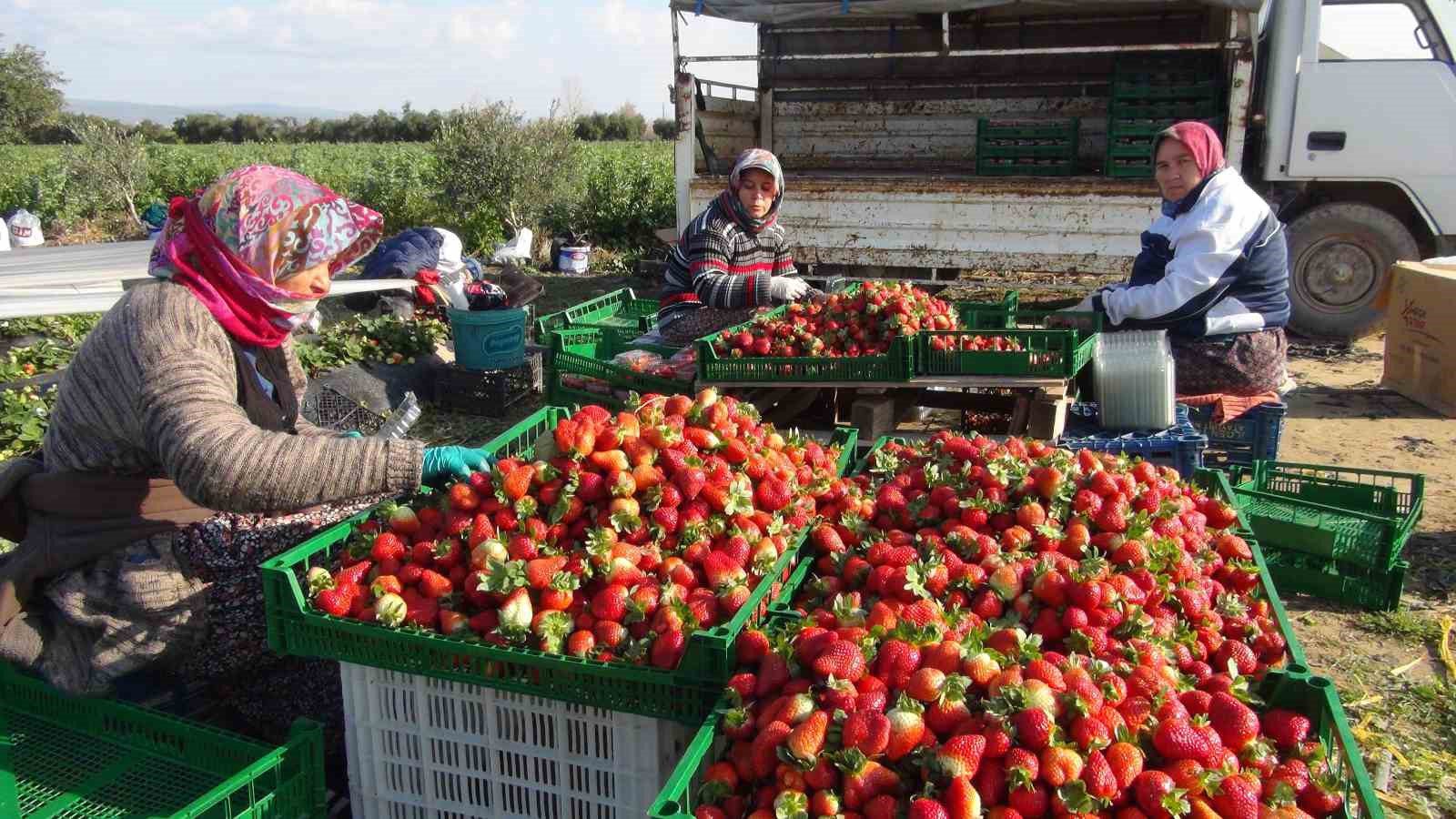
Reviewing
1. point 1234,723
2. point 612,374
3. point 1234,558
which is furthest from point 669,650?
point 612,374

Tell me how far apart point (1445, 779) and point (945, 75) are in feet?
29.3

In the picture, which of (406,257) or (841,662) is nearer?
(841,662)

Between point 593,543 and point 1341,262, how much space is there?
25.7ft

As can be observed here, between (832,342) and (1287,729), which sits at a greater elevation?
(832,342)

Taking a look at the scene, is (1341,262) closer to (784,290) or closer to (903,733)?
(784,290)

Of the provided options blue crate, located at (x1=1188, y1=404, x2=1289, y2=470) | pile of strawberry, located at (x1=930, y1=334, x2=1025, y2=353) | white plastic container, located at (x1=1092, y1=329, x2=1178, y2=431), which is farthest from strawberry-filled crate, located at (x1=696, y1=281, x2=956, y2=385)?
blue crate, located at (x1=1188, y1=404, x2=1289, y2=470)

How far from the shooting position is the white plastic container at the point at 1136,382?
158 inches

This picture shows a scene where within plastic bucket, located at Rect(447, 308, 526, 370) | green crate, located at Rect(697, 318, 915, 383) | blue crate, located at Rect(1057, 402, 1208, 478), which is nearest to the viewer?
blue crate, located at Rect(1057, 402, 1208, 478)

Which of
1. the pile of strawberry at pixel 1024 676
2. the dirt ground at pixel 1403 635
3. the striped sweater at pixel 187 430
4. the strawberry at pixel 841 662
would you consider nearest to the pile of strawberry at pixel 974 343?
the dirt ground at pixel 1403 635

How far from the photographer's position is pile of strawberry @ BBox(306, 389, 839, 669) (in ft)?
6.84

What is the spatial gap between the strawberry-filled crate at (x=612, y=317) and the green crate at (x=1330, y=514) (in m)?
3.02

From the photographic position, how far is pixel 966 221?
8039 millimetres

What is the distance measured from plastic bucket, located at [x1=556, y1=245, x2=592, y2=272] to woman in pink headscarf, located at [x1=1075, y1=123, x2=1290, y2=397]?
9219 millimetres

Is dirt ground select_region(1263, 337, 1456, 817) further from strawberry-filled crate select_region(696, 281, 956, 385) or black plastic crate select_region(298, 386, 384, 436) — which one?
black plastic crate select_region(298, 386, 384, 436)
